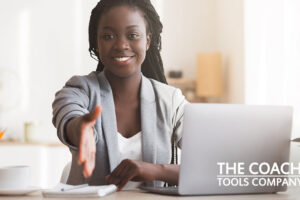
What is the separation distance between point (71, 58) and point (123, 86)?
2.51 metres

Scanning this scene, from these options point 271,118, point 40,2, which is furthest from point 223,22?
point 271,118

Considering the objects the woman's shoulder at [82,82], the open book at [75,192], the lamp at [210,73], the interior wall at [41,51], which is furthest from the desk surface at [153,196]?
the interior wall at [41,51]

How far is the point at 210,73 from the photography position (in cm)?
407

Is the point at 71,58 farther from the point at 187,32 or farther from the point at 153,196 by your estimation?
the point at 153,196

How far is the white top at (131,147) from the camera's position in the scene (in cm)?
166

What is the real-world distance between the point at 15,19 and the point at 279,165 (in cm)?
329

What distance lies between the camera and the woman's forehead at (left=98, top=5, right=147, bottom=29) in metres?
1.71

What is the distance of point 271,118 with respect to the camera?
4.31 ft

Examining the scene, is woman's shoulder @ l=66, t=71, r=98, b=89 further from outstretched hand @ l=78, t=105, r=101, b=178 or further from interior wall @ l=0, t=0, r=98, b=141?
interior wall @ l=0, t=0, r=98, b=141

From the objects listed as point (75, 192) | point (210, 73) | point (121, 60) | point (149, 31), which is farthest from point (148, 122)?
point (210, 73)

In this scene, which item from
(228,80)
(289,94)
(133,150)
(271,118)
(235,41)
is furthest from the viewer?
(228,80)

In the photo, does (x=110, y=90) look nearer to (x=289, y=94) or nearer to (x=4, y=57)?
(x=289, y=94)

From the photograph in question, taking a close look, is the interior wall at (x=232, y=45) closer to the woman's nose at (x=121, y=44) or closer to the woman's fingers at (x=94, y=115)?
the woman's nose at (x=121, y=44)

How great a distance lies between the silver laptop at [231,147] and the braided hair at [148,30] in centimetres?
65
